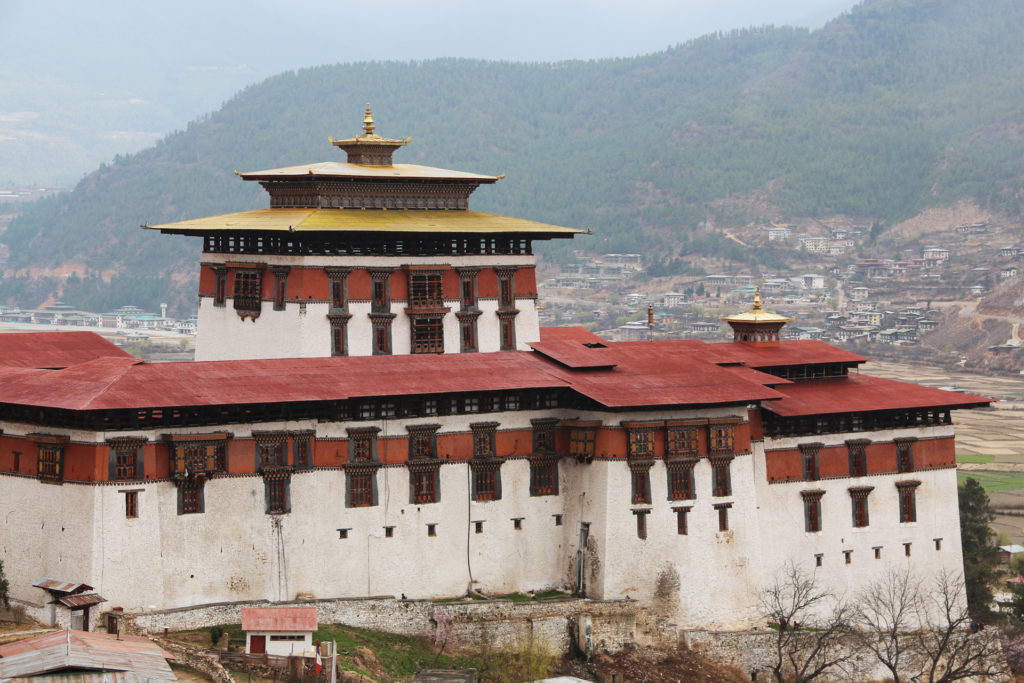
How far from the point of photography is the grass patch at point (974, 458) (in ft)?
593

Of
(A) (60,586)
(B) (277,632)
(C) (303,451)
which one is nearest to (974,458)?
(C) (303,451)

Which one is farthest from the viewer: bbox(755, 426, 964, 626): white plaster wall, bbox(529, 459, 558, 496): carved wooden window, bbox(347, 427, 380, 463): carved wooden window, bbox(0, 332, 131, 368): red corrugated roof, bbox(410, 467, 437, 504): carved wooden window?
bbox(755, 426, 964, 626): white plaster wall

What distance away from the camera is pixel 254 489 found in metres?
64.0

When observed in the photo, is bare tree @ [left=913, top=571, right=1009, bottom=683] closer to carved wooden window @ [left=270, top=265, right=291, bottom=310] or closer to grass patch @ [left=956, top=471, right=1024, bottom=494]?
carved wooden window @ [left=270, top=265, right=291, bottom=310]

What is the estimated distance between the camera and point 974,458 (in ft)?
600

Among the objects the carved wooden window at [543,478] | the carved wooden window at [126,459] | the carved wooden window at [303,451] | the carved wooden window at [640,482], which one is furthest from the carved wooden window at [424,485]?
the carved wooden window at [126,459]

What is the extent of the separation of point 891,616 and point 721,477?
1128cm

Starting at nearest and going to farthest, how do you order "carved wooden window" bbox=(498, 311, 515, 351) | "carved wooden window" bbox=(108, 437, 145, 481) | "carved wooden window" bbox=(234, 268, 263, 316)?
"carved wooden window" bbox=(108, 437, 145, 481) → "carved wooden window" bbox=(234, 268, 263, 316) → "carved wooden window" bbox=(498, 311, 515, 351)

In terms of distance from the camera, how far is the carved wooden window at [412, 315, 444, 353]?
248 ft

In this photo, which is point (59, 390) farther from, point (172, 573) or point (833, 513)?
point (833, 513)

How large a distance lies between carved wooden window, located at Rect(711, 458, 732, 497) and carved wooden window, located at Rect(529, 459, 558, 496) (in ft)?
19.7

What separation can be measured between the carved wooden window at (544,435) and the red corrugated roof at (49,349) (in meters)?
16.1

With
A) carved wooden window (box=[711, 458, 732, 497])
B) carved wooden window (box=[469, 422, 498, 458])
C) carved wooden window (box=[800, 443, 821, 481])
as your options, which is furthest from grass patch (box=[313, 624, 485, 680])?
carved wooden window (box=[800, 443, 821, 481])

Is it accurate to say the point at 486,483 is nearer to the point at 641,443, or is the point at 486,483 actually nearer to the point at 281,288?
the point at 641,443
